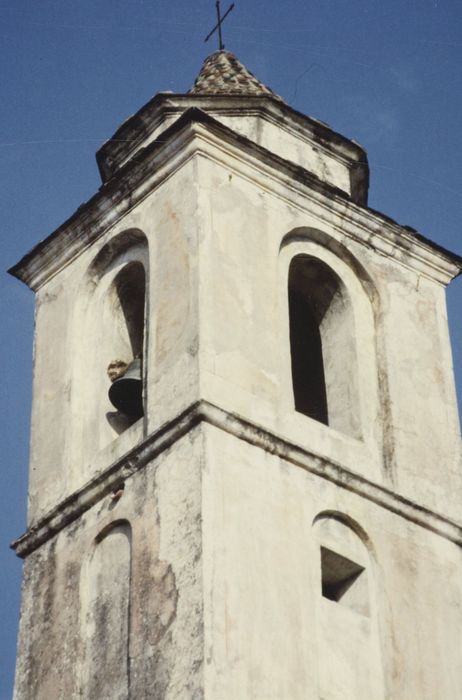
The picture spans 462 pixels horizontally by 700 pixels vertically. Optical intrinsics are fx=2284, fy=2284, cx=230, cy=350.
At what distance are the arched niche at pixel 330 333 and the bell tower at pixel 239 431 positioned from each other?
0.09 ft

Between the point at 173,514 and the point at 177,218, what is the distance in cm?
386

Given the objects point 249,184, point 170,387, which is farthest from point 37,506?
point 249,184

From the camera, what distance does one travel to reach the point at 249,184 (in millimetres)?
24000

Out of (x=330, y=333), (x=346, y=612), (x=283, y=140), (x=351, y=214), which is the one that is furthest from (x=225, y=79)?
(x=346, y=612)

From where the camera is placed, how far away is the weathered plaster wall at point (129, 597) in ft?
66.1

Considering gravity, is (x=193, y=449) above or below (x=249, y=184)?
below

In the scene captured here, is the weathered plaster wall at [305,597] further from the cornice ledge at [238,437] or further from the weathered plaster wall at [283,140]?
the weathered plaster wall at [283,140]

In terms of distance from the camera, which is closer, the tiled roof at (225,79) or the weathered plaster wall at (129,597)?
the weathered plaster wall at (129,597)

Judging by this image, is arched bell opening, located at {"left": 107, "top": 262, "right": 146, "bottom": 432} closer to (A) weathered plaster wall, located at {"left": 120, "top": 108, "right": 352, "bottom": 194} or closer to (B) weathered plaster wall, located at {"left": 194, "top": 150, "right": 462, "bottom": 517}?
(B) weathered plaster wall, located at {"left": 194, "top": 150, "right": 462, "bottom": 517}

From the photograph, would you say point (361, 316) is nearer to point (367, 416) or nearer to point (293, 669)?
point (367, 416)

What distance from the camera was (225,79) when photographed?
2666cm

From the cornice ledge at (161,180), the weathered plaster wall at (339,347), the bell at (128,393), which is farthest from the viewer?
the cornice ledge at (161,180)

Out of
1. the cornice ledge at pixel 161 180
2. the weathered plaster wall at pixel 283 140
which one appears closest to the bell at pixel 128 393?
the cornice ledge at pixel 161 180

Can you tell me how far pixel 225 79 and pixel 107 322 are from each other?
3772mm
